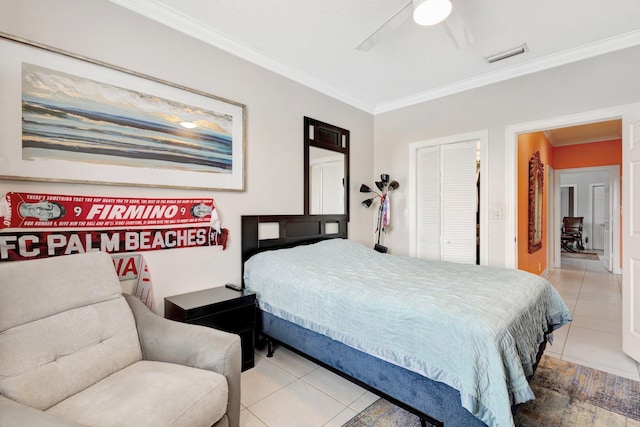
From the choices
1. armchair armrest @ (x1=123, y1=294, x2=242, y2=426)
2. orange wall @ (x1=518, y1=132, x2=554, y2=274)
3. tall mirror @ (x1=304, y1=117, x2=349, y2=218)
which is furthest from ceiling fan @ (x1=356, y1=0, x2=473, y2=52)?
orange wall @ (x1=518, y1=132, x2=554, y2=274)

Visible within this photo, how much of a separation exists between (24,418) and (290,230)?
2.47 m

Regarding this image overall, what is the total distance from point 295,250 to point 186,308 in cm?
114

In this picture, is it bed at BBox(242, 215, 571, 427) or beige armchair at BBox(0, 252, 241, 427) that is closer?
beige armchair at BBox(0, 252, 241, 427)

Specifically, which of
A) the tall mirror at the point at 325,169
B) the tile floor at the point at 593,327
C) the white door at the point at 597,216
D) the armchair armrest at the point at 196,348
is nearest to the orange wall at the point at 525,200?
the tile floor at the point at 593,327

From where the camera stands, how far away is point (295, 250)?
2.91 meters

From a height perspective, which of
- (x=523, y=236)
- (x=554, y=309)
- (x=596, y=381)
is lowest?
(x=596, y=381)

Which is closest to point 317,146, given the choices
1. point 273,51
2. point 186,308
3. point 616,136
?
point 273,51

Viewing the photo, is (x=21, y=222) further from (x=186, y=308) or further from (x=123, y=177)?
(x=186, y=308)

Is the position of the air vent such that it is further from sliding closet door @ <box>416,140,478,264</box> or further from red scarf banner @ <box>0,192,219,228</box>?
red scarf banner @ <box>0,192,219,228</box>

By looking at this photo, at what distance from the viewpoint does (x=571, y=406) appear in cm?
193

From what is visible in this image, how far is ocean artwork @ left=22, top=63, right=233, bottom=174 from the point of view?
180 cm

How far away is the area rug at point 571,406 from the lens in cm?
179

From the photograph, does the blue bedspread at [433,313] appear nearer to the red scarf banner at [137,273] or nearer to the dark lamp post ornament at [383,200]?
the red scarf banner at [137,273]

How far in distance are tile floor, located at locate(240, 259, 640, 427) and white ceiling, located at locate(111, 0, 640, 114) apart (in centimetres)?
255
